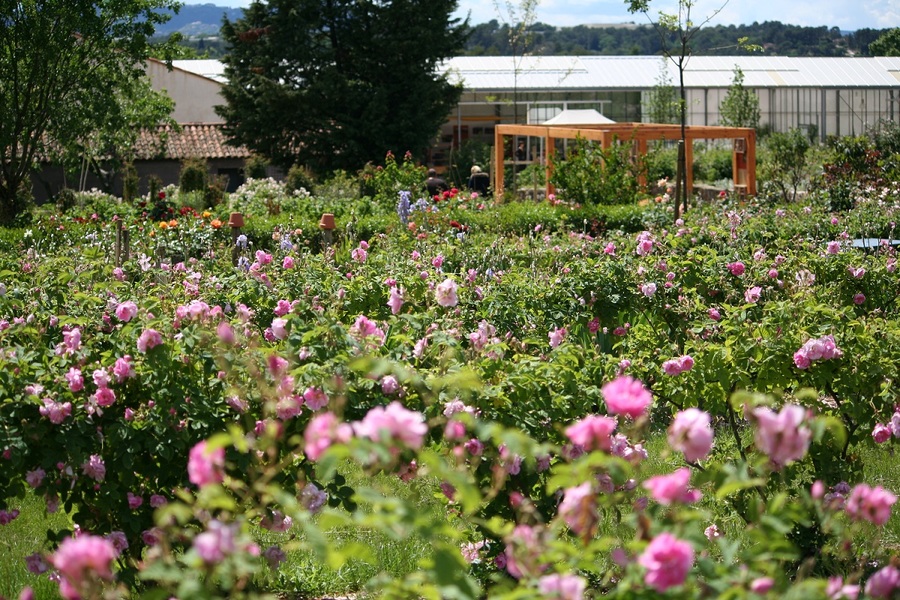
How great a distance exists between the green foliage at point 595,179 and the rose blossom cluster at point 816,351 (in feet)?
36.2

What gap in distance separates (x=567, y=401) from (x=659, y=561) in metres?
1.73

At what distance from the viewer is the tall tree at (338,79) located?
29.0 meters

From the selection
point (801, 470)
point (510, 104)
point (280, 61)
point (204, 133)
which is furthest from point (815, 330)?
point (510, 104)

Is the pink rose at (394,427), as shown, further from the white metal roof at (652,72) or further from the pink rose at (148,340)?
the white metal roof at (652,72)

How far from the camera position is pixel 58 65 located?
1647 centimetres

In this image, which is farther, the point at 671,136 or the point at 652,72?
the point at 652,72

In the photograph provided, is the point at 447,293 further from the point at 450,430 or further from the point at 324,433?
the point at 324,433

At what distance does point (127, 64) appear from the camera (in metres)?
17.6

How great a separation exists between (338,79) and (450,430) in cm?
2820

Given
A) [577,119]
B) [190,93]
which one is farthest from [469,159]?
[190,93]

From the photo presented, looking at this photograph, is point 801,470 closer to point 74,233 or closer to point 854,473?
point 854,473

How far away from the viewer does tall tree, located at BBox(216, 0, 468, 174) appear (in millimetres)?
29047

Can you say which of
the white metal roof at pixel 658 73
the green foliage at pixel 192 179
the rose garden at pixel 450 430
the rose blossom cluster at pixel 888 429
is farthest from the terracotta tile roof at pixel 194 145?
the rose blossom cluster at pixel 888 429

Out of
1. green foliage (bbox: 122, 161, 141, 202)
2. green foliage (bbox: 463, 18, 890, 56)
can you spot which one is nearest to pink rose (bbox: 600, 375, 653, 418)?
green foliage (bbox: 122, 161, 141, 202)
